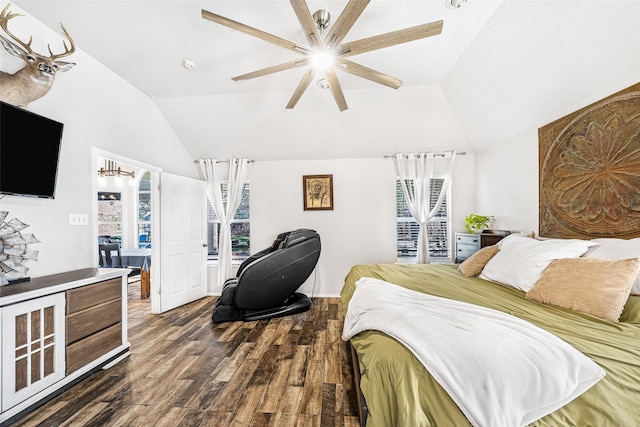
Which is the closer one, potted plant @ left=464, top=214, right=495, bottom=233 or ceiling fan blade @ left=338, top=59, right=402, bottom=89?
ceiling fan blade @ left=338, top=59, right=402, bottom=89

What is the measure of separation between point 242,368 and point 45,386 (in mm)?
1296

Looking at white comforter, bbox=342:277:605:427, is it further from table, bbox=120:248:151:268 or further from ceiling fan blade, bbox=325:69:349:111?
table, bbox=120:248:151:268

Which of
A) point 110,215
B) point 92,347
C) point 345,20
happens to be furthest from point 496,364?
point 110,215

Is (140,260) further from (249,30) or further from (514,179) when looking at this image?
(514,179)

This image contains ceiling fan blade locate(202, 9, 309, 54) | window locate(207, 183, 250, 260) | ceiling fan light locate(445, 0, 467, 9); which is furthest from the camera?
window locate(207, 183, 250, 260)

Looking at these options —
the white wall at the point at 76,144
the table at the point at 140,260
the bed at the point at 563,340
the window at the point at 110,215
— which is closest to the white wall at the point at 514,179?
the bed at the point at 563,340

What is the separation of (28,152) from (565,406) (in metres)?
3.40

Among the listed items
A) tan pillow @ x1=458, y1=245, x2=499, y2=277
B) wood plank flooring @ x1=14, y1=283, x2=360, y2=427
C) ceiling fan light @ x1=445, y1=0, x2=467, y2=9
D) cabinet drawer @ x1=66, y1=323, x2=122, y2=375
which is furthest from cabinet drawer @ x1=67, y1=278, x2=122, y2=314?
ceiling fan light @ x1=445, y1=0, x2=467, y2=9

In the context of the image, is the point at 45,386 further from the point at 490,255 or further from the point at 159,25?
the point at 490,255

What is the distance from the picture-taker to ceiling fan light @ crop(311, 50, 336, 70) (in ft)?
5.62

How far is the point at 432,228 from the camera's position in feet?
13.5

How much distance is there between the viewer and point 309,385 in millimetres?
1825

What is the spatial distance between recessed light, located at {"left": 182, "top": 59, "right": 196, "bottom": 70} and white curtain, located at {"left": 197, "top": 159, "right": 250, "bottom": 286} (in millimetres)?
1591

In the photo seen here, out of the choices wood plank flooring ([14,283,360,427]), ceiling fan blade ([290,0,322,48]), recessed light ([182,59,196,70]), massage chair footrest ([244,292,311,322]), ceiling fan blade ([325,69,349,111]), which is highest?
recessed light ([182,59,196,70])
